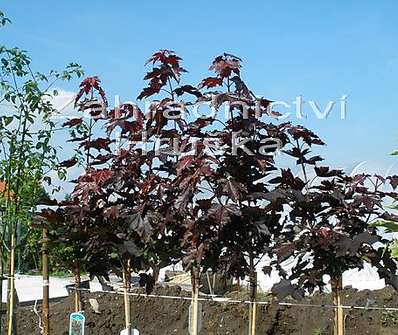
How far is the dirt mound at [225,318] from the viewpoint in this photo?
7.00 m

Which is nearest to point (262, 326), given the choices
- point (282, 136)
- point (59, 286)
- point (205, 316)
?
point (205, 316)

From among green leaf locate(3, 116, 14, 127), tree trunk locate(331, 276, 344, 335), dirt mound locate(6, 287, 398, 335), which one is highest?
green leaf locate(3, 116, 14, 127)

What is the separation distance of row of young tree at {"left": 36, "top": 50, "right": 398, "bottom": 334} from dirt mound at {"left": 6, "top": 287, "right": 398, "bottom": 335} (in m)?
3.00

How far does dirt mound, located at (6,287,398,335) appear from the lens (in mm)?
7000

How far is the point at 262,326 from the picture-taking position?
704cm

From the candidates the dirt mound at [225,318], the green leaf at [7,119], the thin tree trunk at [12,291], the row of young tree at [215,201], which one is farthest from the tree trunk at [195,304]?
the dirt mound at [225,318]

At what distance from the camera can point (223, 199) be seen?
3922 mm

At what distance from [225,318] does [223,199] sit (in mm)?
3639

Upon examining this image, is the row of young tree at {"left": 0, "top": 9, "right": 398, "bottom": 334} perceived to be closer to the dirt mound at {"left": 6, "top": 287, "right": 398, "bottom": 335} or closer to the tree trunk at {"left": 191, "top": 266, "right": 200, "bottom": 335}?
the tree trunk at {"left": 191, "top": 266, "right": 200, "bottom": 335}

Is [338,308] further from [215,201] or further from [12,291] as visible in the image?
[12,291]

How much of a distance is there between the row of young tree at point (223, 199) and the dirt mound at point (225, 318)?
9.83 ft

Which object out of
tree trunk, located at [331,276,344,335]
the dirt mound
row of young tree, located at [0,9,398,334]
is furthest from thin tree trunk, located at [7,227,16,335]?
tree trunk, located at [331,276,344,335]

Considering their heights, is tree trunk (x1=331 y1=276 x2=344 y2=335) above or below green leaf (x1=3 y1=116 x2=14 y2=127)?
below

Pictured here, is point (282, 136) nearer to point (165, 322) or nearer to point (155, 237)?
point (155, 237)
